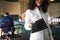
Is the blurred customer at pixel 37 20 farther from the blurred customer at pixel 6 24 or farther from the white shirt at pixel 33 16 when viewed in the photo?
the blurred customer at pixel 6 24

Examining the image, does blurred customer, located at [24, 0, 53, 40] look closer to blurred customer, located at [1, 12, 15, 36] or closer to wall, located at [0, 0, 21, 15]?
blurred customer, located at [1, 12, 15, 36]

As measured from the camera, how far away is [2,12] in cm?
283

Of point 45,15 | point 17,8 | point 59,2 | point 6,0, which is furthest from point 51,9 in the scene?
point 45,15

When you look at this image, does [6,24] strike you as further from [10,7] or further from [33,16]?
[33,16]

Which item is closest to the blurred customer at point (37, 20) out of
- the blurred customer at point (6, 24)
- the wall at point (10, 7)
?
the blurred customer at point (6, 24)

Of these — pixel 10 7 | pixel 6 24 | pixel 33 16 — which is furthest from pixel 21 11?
pixel 33 16

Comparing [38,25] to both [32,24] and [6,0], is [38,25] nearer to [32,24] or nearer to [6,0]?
[32,24]

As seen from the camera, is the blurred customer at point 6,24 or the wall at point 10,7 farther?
the wall at point 10,7

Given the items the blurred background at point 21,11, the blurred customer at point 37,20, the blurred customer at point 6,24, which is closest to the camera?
the blurred customer at point 37,20

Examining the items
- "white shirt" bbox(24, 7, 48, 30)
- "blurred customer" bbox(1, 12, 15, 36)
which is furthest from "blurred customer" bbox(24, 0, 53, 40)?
"blurred customer" bbox(1, 12, 15, 36)

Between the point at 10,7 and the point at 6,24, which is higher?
the point at 10,7

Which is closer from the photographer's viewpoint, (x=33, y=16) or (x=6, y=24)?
(x=33, y=16)

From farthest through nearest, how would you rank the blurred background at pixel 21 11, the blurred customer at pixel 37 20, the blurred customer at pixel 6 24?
1. the blurred background at pixel 21 11
2. the blurred customer at pixel 6 24
3. the blurred customer at pixel 37 20

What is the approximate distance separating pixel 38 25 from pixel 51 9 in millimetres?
1933
